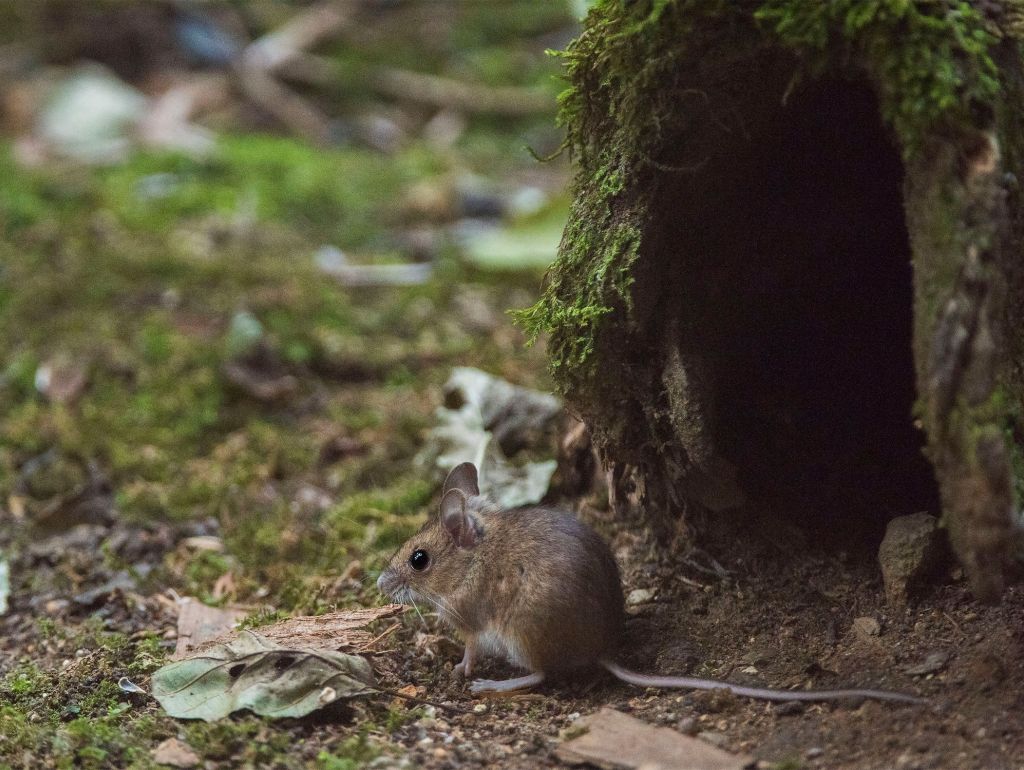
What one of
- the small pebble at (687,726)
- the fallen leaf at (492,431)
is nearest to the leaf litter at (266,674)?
the small pebble at (687,726)

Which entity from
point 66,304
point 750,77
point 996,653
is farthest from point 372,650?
point 66,304

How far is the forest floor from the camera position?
333cm

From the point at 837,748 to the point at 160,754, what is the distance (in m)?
1.83

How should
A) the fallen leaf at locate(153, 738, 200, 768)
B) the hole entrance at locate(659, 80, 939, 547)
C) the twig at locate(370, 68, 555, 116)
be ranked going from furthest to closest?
the twig at locate(370, 68, 555, 116)
the hole entrance at locate(659, 80, 939, 547)
the fallen leaf at locate(153, 738, 200, 768)

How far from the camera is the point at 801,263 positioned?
4.48m

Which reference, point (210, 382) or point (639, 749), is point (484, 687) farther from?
point (210, 382)

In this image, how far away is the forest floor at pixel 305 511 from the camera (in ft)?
10.9

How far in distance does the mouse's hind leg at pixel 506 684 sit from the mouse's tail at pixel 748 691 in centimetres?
23

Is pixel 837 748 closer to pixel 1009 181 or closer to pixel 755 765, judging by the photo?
pixel 755 765

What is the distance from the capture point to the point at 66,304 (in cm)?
729

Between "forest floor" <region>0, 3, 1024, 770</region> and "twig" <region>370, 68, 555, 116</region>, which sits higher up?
"twig" <region>370, 68, 555, 116</region>

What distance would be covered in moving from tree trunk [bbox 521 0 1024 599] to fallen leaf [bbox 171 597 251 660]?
4.92ft

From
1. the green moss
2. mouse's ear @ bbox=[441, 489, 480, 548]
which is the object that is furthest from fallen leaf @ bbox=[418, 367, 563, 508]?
the green moss

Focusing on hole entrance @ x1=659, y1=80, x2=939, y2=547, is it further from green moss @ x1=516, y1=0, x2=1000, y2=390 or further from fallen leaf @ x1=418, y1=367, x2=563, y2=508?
fallen leaf @ x1=418, y1=367, x2=563, y2=508
